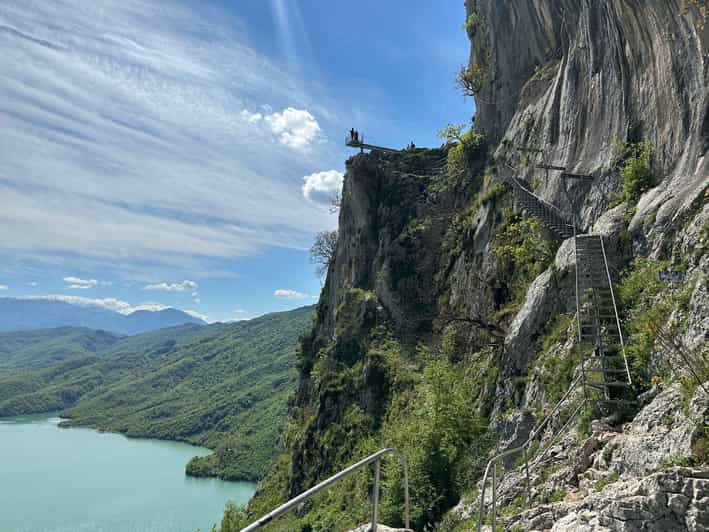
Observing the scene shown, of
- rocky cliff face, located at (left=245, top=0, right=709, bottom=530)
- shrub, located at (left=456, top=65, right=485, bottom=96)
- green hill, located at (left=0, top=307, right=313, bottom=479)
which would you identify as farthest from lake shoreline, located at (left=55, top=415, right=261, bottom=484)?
shrub, located at (left=456, top=65, right=485, bottom=96)

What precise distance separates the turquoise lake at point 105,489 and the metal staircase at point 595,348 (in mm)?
72878

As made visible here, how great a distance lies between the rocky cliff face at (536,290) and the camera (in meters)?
7.09

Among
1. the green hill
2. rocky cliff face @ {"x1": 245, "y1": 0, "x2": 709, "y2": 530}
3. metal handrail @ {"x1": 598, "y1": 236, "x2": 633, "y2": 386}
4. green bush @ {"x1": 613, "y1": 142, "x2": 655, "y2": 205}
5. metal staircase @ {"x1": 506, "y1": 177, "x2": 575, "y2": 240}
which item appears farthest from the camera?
the green hill

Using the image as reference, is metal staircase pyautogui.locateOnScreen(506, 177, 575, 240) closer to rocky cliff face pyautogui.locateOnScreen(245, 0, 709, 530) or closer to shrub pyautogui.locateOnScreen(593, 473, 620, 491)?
rocky cliff face pyautogui.locateOnScreen(245, 0, 709, 530)

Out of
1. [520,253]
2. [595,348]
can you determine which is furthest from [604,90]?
[595,348]

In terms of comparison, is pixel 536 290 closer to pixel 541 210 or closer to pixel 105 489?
pixel 541 210

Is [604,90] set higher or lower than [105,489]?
higher

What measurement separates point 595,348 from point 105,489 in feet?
343

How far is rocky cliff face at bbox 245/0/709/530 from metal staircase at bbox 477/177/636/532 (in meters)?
0.37

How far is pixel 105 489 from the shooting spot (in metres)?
87.4

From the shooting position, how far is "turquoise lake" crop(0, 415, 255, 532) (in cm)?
7019

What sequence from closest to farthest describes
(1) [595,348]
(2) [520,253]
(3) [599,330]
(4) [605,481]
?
(4) [605,481]
(1) [595,348]
(3) [599,330]
(2) [520,253]

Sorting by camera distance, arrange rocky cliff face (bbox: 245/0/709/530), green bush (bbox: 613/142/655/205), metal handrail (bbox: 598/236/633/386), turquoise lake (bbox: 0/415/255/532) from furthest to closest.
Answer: turquoise lake (bbox: 0/415/255/532) → green bush (bbox: 613/142/655/205) → metal handrail (bbox: 598/236/633/386) → rocky cliff face (bbox: 245/0/709/530)

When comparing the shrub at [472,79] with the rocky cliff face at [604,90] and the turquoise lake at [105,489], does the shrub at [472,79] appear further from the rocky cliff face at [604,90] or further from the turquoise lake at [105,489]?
the turquoise lake at [105,489]
